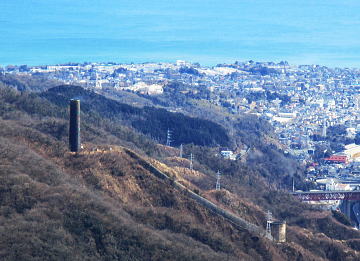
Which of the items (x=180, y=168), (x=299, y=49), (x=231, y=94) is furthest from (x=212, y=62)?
(x=180, y=168)

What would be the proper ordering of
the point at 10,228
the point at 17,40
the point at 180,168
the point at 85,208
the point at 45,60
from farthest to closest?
the point at 17,40 → the point at 45,60 → the point at 180,168 → the point at 85,208 → the point at 10,228

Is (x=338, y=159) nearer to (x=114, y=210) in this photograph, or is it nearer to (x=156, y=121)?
(x=156, y=121)

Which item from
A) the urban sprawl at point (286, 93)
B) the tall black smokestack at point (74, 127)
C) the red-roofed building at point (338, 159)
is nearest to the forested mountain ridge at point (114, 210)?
the tall black smokestack at point (74, 127)

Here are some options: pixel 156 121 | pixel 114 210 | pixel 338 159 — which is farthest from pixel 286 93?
pixel 114 210

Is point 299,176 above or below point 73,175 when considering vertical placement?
below

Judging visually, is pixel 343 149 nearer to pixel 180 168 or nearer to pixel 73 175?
pixel 180 168

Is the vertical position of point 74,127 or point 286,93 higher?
point 74,127

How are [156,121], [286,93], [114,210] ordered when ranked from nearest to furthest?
[114,210]
[156,121]
[286,93]
